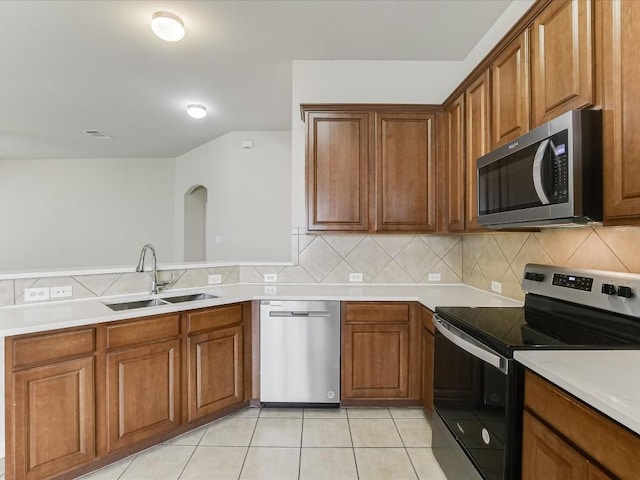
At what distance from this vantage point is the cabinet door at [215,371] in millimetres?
2236

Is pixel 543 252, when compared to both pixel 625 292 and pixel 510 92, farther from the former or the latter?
pixel 510 92

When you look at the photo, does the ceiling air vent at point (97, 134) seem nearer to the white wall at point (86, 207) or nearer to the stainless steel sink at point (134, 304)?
the white wall at point (86, 207)

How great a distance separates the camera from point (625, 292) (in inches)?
56.2

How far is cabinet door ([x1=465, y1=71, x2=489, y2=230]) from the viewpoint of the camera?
2107 millimetres

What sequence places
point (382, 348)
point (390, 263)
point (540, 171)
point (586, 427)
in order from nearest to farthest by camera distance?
point (586, 427)
point (540, 171)
point (382, 348)
point (390, 263)

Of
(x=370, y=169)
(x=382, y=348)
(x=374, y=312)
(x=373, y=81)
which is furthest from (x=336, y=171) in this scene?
(x=382, y=348)

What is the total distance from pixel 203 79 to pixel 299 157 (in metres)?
1.23

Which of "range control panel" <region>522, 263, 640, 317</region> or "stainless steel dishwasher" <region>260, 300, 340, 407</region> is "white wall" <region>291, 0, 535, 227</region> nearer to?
"stainless steel dishwasher" <region>260, 300, 340, 407</region>

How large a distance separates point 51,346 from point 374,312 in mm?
1895

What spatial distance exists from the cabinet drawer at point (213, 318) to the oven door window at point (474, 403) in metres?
1.36

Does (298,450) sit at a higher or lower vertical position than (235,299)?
lower

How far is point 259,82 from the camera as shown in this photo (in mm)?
3395

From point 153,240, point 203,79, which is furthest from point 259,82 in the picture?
point 153,240

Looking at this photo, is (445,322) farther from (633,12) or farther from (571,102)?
(633,12)
